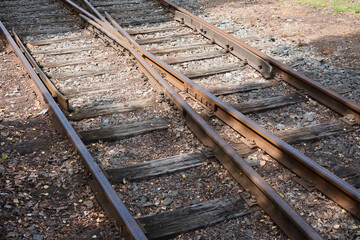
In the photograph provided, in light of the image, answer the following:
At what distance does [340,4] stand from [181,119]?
25.5ft

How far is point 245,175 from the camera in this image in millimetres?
4344

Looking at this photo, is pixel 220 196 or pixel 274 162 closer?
pixel 220 196

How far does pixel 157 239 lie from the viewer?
3.75 meters

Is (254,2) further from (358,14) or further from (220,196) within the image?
(220,196)

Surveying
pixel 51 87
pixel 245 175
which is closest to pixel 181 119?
pixel 245 175

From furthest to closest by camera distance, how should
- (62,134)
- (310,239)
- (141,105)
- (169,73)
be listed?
1. (169,73)
2. (141,105)
3. (62,134)
4. (310,239)

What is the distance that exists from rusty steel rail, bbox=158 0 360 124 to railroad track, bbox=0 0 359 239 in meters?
0.02

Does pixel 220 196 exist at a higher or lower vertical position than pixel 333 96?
lower

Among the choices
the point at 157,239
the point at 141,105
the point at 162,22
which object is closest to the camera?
the point at 157,239

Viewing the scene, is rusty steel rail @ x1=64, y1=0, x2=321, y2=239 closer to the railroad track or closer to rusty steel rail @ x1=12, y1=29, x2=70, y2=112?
the railroad track

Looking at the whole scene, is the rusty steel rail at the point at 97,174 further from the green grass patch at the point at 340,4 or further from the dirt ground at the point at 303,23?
the green grass patch at the point at 340,4

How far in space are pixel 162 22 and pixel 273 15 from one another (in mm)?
2917

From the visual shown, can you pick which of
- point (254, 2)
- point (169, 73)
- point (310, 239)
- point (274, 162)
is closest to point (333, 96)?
point (274, 162)

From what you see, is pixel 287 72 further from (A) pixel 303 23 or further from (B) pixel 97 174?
(B) pixel 97 174
